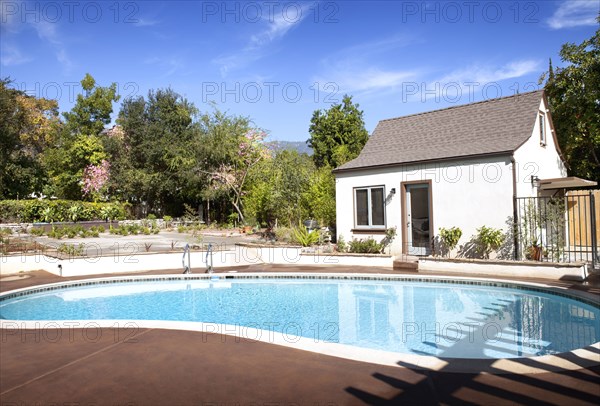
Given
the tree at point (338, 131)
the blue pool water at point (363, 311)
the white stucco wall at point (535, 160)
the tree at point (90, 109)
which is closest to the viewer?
the blue pool water at point (363, 311)

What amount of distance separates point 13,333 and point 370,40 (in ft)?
45.1

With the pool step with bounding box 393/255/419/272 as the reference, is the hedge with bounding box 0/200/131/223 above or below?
above

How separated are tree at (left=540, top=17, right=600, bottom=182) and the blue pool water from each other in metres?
13.1

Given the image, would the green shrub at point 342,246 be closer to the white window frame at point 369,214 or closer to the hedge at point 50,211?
the white window frame at point 369,214

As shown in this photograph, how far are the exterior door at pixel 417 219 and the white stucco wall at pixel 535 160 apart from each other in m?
2.83

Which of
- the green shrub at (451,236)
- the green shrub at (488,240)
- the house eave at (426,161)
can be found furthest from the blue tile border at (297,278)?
the house eave at (426,161)

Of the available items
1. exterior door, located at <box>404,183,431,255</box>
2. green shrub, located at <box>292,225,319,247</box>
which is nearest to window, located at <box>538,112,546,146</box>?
exterior door, located at <box>404,183,431,255</box>

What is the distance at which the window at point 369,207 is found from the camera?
47.8 feet

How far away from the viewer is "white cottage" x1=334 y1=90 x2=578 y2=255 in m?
12.2

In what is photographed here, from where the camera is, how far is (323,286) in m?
11.7

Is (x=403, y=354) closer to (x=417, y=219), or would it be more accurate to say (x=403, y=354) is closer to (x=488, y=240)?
(x=488, y=240)

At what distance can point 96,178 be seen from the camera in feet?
111

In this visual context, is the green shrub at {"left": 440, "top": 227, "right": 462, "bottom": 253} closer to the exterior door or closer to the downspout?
the exterior door

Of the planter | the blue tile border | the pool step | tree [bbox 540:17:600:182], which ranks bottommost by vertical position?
the blue tile border
